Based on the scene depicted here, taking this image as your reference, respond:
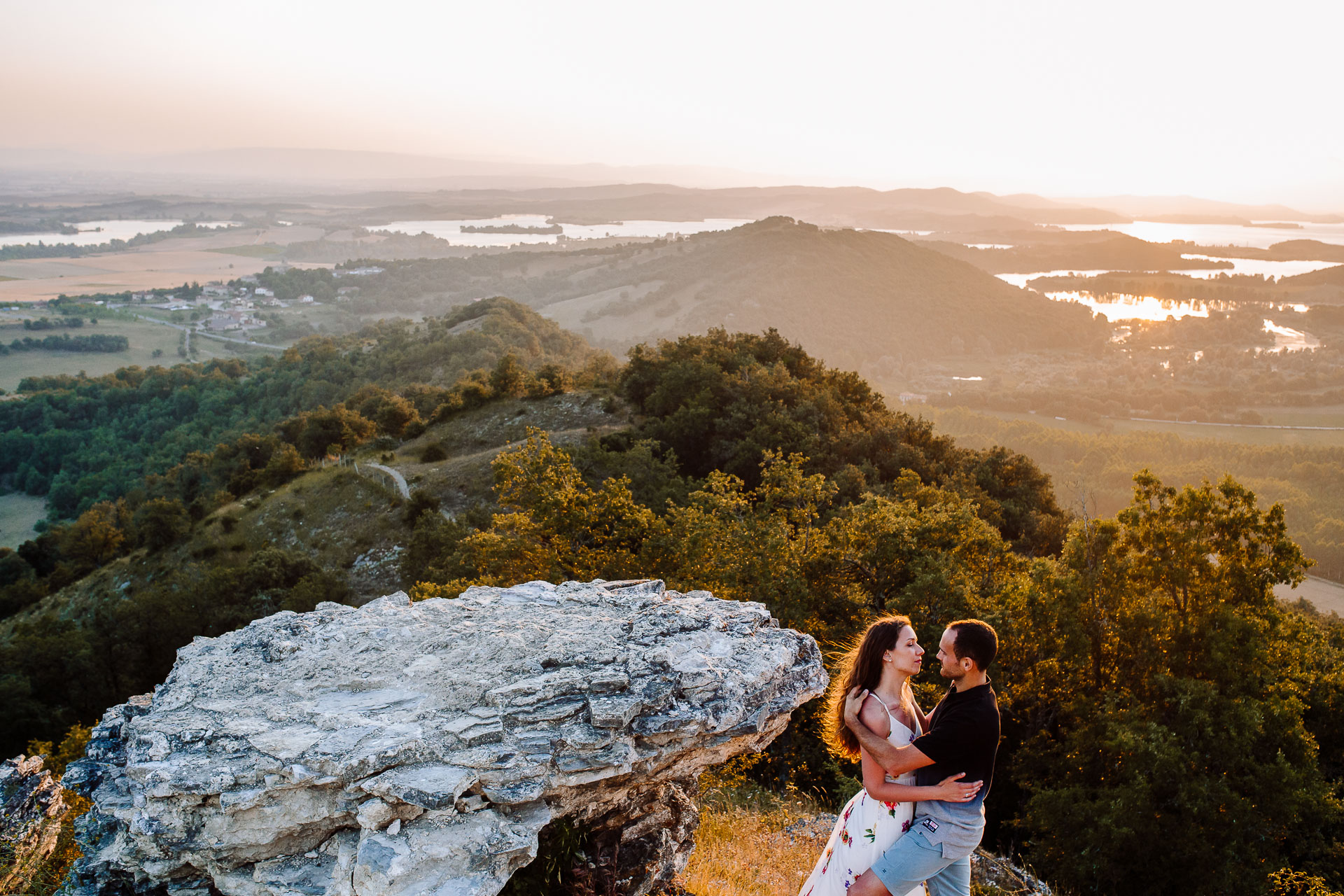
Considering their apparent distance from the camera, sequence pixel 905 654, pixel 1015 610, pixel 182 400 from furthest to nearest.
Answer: pixel 182 400, pixel 1015 610, pixel 905 654

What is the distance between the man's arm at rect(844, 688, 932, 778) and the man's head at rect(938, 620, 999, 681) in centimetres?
76

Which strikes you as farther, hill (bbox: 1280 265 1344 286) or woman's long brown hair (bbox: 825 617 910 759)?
hill (bbox: 1280 265 1344 286)

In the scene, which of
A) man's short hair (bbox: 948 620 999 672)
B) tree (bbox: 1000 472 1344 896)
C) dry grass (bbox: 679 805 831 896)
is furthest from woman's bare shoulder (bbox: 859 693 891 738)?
tree (bbox: 1000 472 1344 896)

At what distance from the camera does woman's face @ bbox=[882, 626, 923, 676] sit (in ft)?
21.0

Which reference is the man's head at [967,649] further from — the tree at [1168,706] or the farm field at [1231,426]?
the farm field at [1231,426]

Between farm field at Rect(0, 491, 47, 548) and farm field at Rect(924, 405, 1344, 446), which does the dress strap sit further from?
farm field at Rect(0, 491, 47, 548)

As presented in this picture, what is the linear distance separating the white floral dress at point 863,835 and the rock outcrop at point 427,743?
1.70 metres

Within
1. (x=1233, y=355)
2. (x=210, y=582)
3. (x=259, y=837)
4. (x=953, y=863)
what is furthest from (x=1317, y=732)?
(x=1233, y=355)

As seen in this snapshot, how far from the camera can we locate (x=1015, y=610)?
19.7m

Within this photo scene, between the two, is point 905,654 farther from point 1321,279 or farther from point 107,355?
point 1321,279

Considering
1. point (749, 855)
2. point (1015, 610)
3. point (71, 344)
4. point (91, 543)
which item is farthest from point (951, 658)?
point (71, 344)

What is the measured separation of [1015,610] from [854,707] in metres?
15.5

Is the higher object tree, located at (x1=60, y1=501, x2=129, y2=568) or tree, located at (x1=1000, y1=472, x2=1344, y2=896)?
tree, located at (x1=1000, y1=472, x2=1344, y2=896)

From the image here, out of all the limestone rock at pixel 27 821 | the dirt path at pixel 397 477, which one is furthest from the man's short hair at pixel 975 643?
the dirt path at pixel 397 477
